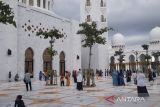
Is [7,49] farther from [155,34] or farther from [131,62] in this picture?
[155,34]

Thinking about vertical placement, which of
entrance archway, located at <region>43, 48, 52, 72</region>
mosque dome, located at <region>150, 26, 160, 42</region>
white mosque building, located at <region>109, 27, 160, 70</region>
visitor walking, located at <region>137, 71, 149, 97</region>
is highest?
mosque dome, located at <region>150, 26, 160, 42</region>

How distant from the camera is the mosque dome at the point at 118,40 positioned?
2507 inches

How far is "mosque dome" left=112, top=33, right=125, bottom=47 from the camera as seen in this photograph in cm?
6369

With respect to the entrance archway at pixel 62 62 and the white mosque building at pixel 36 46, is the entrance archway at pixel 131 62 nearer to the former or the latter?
the white mosque building at pixel 36 46

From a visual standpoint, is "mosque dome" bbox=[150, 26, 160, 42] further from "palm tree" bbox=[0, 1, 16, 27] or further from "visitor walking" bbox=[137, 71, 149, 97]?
"palm tree" bbox=[0, 1, 16, 27]

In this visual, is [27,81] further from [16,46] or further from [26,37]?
[26,37]

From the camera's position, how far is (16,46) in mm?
26891

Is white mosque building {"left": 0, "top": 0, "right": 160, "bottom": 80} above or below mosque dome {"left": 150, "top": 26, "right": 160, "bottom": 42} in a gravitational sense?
below

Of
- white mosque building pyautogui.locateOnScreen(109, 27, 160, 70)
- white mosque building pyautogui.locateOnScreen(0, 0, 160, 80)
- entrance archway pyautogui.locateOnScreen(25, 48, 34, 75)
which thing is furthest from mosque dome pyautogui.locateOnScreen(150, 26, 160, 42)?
entrance archway pyautogui.locateOnScreen(25, 48, 34, 75)

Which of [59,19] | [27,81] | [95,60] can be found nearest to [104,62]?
[95,60]

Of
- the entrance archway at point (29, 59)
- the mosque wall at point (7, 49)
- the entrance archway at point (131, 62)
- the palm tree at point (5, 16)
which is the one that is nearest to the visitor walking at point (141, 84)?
the palm tree at point (5, 16)

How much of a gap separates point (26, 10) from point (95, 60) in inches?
675

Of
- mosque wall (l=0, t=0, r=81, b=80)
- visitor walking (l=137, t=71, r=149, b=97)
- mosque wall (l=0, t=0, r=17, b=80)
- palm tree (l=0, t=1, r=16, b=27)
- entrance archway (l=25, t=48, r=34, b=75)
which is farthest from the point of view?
entrance archway (l=25, t=48, r=34, b=75)

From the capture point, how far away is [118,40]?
6397 cm
